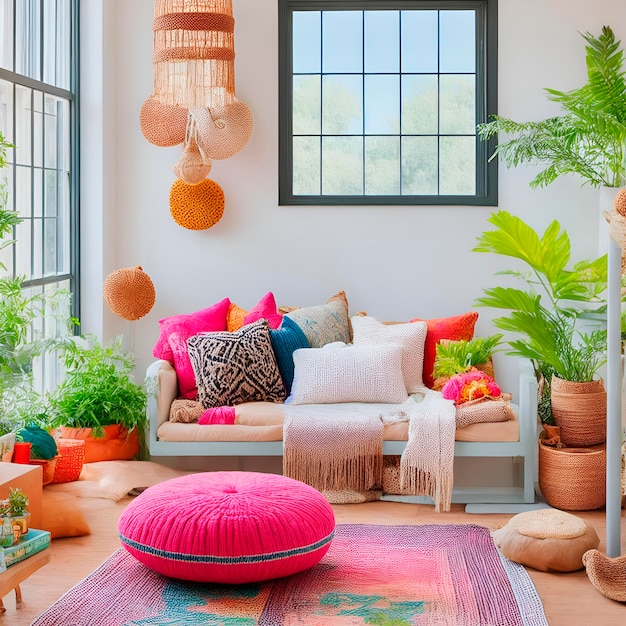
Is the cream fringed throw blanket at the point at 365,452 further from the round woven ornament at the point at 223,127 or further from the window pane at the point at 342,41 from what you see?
the window pane at the point at 342,41

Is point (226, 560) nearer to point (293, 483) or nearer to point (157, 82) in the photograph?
point (293, 483)

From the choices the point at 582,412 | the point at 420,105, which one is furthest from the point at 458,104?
the point at 582,412

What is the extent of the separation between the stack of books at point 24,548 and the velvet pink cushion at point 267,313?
209 cm

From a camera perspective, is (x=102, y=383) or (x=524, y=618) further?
(x=102, y=383)

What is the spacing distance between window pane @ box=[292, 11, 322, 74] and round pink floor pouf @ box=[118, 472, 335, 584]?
2876 millimetres

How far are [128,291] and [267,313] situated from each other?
76 cm

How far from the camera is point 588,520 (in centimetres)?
422

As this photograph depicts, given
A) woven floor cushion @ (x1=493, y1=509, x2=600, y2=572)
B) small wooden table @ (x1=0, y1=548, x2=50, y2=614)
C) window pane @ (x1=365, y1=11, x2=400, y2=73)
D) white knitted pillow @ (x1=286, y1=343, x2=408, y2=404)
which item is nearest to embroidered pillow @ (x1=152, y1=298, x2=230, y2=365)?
white knitted pillow @ (x1=286, y1=343, x2=408, y2=404)

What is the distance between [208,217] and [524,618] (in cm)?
300

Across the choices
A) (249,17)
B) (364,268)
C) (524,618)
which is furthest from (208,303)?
(524,618)

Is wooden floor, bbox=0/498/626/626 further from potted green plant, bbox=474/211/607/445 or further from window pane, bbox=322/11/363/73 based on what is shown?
window pane, bbox=322/11/363/73

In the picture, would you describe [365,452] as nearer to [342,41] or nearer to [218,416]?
[218,416]

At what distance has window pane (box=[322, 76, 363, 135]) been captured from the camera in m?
5.43

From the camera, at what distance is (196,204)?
5273 millimetres
